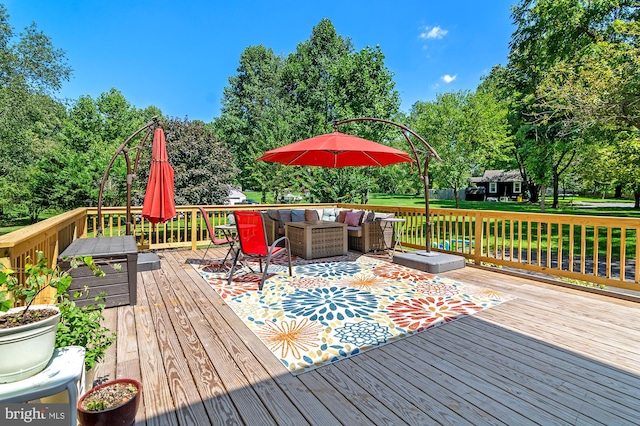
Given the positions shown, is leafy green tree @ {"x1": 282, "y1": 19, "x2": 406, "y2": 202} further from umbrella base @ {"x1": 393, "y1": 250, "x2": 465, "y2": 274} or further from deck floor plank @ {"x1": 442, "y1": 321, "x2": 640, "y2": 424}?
deck floor plank @ {"x1": 442, "y1": 321, "x2": 640, "y2": 424}

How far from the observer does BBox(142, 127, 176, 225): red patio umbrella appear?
5000 mm

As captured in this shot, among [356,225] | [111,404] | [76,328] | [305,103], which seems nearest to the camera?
[111,404]

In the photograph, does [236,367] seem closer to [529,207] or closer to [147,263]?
[147,263]

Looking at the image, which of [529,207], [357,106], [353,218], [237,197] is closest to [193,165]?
[357,106]

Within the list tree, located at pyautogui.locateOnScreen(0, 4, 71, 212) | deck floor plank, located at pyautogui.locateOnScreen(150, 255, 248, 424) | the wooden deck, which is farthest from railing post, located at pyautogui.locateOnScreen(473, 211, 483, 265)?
tree, located at pyautogui.locateOnScreen(0, 4, 71, 212)

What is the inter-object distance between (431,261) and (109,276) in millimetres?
4243

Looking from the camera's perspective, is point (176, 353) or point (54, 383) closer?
point (54, 383)

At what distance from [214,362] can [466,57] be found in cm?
2347

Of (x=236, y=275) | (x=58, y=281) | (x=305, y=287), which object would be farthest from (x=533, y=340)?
(x=236, y=275)

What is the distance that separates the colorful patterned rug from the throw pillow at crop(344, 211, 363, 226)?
170 cm

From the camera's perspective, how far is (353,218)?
7.07m

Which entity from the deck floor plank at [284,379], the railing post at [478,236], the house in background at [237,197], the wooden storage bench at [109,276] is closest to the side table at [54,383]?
the deck floor plank at [284,379]

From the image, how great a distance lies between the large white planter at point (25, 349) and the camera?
1.30 m

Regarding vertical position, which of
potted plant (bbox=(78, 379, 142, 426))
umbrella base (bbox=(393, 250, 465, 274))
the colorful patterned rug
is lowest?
the colorful patterned rug
